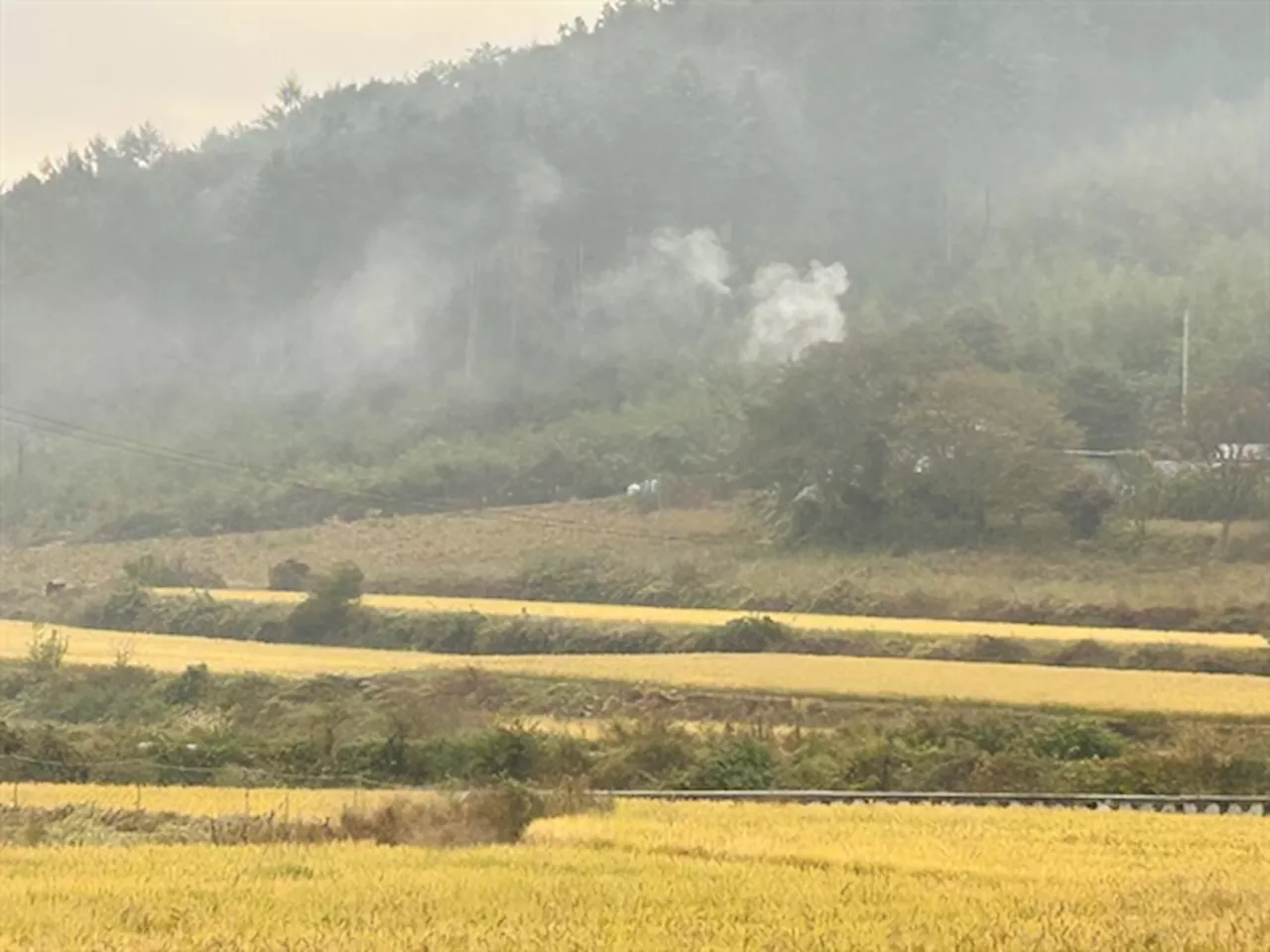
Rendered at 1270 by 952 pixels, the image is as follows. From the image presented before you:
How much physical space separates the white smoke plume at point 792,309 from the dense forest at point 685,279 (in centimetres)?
20

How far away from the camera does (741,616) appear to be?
37188mm

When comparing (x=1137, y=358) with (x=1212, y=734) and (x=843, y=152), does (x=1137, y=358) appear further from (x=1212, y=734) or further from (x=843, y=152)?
(x=1212, y=734)

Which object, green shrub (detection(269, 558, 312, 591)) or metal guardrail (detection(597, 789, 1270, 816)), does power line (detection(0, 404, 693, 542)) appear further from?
metal guardrail (detection(597, 789, 1270, 816))

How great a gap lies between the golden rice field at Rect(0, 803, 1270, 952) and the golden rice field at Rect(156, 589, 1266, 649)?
54.4ft

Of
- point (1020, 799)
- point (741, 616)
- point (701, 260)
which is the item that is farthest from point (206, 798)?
point (701, 260)

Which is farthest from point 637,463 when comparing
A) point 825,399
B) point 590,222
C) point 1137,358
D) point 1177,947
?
point 1177,947

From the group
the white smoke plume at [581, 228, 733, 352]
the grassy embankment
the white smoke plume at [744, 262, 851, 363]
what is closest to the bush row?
the grassy embankment

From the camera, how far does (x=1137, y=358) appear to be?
187 feet

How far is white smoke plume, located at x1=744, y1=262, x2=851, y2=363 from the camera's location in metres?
66.6

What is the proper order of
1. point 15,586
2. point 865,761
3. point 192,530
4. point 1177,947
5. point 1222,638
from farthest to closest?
point 192,530
point 15,586
point 1222,638
point 865,761
point 1177,947

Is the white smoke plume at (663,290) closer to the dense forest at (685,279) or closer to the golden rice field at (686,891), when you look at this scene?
the dense forest at (685,279)

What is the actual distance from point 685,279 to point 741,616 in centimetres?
3773

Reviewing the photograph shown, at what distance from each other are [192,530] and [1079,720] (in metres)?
36.0

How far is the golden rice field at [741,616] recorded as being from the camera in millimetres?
34219
